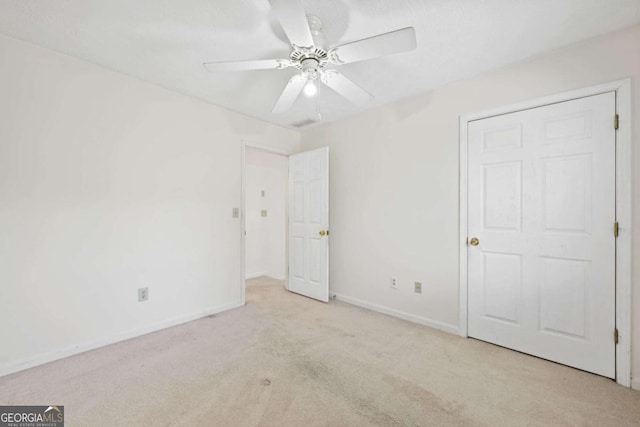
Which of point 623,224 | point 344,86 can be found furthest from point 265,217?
point 623,224

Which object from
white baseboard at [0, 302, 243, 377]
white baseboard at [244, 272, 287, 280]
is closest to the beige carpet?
white baseboard at [0, 302, 243, 377]

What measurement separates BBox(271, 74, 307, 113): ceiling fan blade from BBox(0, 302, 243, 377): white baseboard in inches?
90.6

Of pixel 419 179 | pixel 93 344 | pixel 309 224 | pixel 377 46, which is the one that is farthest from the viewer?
pixel 309 224

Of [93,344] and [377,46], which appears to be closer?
[377,46]

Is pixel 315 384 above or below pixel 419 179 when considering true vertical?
below

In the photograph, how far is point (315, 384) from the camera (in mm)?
1807

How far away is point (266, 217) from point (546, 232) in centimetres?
414

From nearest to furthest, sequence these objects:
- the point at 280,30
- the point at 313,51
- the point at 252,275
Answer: the point at 313,51
the point at 280,30
the point at 252,275

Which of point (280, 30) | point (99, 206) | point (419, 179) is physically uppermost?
point (280, 30)

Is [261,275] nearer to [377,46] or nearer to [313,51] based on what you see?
[313,51]

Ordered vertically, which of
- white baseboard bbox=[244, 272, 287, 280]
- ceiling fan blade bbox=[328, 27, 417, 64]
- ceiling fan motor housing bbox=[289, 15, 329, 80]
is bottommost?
white baseboard bbox=[244, 272, 287, 280]

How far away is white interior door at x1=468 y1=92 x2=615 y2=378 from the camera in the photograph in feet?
6.25

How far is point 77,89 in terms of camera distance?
2215 mm

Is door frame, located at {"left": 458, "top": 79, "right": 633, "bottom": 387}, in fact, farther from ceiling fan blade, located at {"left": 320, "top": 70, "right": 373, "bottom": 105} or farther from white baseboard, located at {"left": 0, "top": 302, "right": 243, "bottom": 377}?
white baseboard, located at {"left": 0, "top": 302, "right": 243, "bottom": 377}
